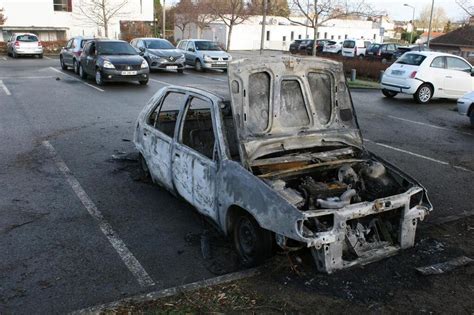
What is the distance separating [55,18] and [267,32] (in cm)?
3043

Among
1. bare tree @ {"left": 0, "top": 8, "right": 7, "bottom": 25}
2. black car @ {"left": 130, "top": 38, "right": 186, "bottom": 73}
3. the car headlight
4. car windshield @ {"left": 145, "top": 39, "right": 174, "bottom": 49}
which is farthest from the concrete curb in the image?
bare tree @ {"left": 0, "top": 8, "right": 7, "bottom": 25}

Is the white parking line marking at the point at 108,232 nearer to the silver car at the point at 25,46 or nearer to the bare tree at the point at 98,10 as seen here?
the silver car at the point at 25,46

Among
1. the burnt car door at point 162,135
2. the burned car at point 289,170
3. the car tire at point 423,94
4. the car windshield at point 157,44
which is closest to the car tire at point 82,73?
the car windshield at point 157,44

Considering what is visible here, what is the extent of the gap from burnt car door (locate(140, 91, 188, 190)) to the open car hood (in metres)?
1.01

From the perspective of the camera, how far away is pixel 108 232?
5258 millimetres

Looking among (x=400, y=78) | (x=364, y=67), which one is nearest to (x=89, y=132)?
(x=400, y=78)

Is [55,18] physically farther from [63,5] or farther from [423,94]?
[423,94]

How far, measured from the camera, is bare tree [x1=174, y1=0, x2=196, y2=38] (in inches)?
2186

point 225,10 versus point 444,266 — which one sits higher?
point 225,10

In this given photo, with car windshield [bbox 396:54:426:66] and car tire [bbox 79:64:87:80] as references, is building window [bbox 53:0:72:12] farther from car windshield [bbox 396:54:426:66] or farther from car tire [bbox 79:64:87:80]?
car windshield [bbox 396:54:426:66]

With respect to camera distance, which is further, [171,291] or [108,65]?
[108,65]

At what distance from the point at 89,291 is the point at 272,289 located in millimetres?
1570

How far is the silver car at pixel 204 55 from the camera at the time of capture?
24.5 meters

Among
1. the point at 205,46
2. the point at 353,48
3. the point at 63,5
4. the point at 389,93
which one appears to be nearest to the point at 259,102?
the point at 389,93
